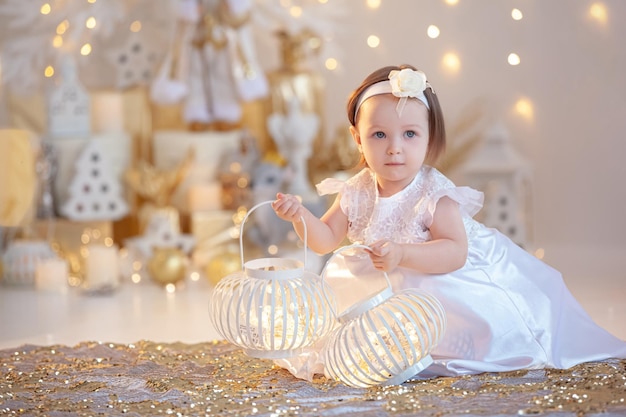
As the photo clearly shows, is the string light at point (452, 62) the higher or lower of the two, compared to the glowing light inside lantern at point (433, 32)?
lower

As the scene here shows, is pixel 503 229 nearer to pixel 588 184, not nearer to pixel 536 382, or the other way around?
pixel 588 184

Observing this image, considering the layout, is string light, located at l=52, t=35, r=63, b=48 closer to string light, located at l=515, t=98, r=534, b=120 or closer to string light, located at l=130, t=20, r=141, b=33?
string light, located at l=130, t=20, r=141, b=33

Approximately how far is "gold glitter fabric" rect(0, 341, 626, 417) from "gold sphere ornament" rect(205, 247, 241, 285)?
87 cm

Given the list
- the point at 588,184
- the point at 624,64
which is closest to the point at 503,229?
the point at 588,184

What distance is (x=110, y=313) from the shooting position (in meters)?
2.84

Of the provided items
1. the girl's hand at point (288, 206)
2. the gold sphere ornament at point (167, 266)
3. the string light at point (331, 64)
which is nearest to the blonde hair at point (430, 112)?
the girl's hand at point (288, 206)

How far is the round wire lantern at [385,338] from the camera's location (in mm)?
1797

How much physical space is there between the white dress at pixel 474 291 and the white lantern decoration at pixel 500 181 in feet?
3.87

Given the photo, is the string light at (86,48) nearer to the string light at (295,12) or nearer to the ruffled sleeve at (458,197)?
the string light at (295,12)

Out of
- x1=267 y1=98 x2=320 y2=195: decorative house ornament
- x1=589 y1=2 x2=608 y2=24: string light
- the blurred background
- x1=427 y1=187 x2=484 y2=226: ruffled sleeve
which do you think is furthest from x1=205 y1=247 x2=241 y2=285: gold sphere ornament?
x1=589 y1=2 x2=608 y2=24: string light

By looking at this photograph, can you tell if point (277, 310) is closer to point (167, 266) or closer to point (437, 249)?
point (437, 249)

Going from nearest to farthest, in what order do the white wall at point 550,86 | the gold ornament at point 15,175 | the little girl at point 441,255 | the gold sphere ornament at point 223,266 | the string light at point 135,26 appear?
1. the little girl at point 441,255
2. the gold sphere ornament at point 223,266
3. the gold ornament at point 15,175
4. the white wall at point 550,86
5. the string light at point 135,26

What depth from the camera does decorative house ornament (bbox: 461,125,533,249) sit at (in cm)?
326

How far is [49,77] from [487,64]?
1.59 metres
